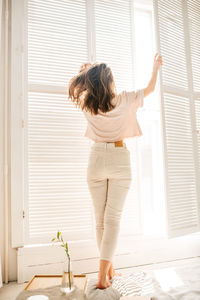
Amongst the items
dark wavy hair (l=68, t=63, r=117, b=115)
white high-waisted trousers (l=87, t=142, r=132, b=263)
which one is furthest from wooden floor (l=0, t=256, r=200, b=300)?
dark wavy hair (l=68, t=63, r=117, b=115)

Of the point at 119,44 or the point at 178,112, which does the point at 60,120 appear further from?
the point at 178,112

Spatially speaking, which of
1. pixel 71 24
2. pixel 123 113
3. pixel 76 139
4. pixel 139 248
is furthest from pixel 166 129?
pixel 71 24

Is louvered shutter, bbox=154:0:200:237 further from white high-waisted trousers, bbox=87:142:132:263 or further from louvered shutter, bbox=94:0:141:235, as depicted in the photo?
white high-waisted trousers, bbox=87:142:132:263

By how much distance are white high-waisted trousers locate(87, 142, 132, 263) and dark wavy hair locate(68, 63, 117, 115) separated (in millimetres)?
239

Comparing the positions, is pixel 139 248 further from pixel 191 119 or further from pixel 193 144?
pixel 191 119

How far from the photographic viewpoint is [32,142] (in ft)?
5.82

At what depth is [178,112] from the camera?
6.60 feet

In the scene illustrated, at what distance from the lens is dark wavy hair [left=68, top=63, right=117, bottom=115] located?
1.43m

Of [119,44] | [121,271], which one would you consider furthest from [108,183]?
[119,44]

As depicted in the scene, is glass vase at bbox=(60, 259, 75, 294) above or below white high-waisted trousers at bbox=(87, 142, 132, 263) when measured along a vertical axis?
below

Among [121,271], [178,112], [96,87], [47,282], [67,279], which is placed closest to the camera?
[67,279]

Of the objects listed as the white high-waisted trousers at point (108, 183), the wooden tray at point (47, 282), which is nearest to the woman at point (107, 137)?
the white high-waisted trousers at point (108, 183)

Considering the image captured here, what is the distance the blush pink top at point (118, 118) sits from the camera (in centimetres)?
151

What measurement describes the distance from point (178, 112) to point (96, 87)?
2.98ft
